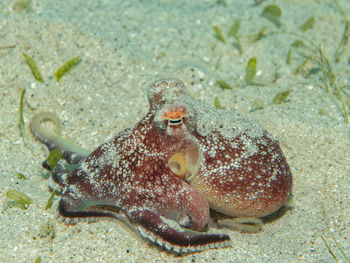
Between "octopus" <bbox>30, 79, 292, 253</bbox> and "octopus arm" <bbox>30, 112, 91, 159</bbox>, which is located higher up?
"octopus" <bbox>30, 79, 292, 253</bbox>

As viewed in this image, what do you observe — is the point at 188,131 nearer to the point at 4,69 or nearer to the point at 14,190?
the point at 14,190

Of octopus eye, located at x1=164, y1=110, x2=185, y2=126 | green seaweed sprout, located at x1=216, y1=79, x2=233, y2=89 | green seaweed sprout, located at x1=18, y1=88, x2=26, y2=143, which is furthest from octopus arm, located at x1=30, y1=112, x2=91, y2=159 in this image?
green seaweed sprout, located at x1=216, y1=79, x2=233, y2=89

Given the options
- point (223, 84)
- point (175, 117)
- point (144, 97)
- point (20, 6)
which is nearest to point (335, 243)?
point (175, 117)

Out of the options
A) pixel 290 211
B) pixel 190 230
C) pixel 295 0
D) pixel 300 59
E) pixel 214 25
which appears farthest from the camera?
pixel 295 0

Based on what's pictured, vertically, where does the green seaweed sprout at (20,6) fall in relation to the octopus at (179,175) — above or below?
above

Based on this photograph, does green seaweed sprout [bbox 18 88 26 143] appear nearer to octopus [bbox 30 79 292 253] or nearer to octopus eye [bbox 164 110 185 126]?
octopus [bbox 30 79 292 253]

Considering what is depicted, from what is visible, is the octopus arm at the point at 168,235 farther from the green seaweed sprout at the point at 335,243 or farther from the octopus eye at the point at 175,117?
the green seaweed sprout at the point at 335,243

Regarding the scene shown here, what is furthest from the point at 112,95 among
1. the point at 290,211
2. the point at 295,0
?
the point at 295,0

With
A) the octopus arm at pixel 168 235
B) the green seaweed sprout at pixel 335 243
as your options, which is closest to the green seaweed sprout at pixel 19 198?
the octopus arm at pixel 168 235
